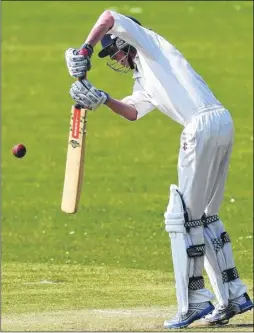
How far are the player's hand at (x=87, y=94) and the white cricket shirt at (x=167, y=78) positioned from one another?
0.32 m

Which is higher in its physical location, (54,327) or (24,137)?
(24,137)

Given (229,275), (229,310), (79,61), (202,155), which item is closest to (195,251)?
(229,275)

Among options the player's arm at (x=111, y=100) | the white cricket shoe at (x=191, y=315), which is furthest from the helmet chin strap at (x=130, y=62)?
the white cricket shoe at (x=191, y=315)

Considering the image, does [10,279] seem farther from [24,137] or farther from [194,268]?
[24,137]

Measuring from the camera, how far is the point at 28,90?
2189 centimetres

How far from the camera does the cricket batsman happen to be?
29.3 ft

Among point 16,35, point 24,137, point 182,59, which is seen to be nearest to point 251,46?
point 16,35

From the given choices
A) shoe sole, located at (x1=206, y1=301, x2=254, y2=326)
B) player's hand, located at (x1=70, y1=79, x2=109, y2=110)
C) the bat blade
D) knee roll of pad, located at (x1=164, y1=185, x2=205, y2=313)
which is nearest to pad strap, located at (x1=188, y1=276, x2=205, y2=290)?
knee roll of pad, located at (x1=164, y1=185, x2=205, y2=313)

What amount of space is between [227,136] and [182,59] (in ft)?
1.74

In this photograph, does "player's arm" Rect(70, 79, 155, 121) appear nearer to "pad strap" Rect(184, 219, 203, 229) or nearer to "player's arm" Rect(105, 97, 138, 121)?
"player's arm" Rect(105, 97, 138, 121)

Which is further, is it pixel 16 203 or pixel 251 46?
pixel 251 46

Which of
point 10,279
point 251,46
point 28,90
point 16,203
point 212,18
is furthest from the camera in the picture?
point 212,18

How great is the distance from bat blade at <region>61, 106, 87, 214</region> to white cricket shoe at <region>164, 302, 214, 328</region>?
88 centimetres

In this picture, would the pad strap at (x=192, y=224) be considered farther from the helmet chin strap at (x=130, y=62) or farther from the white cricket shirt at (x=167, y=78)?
the helmet chin strap at (x=130, y=62)
